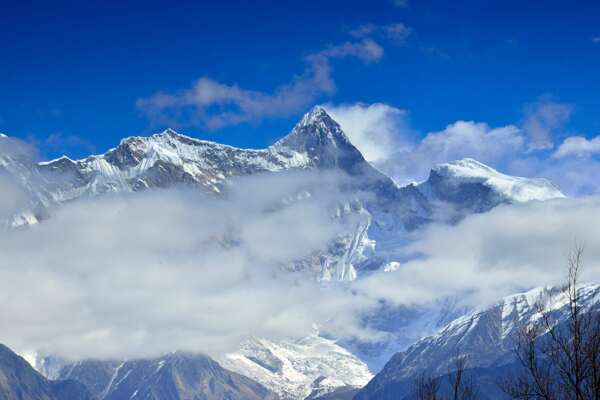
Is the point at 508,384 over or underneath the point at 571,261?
underneath

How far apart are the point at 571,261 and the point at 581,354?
4.53 metres

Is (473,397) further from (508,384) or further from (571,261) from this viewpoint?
(571,261)

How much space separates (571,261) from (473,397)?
1122 inches

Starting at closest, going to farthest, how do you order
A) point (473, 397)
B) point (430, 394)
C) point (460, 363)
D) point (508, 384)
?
point (508, 384) → point (460, 363) → point (430, 394) → point (473, 397)

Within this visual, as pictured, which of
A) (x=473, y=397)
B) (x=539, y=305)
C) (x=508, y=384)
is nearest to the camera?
(x=539, y=305)

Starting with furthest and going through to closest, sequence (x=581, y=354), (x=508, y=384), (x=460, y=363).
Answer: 1. (x=460, y=363)
2. (x=508, y=384)
3. (x=581, y=354)

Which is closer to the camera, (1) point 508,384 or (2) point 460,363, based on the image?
(1) point 508,384

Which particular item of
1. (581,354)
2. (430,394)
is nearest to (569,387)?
(581,354)

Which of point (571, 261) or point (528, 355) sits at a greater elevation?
point (571, 261)

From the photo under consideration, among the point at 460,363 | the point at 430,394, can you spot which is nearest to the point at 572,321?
the point at 460,363

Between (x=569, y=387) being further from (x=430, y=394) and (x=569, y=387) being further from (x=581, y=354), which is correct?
(x=430, y=394)

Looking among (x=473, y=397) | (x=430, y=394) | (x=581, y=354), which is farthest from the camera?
(x=473, y=397)

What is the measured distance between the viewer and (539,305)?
54.1 metres

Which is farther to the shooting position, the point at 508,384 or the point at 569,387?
the point at 508,384
